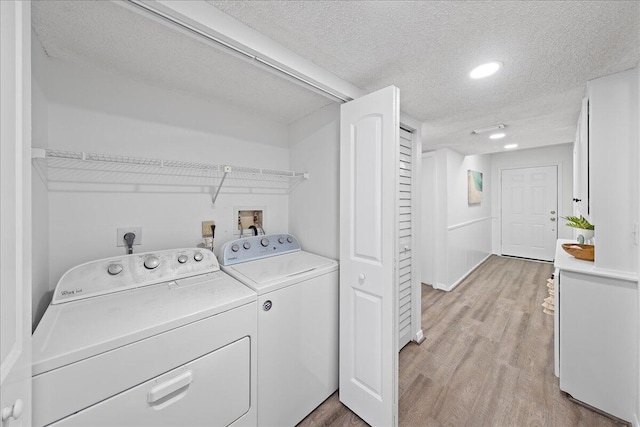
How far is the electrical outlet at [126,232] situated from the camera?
1436 mm

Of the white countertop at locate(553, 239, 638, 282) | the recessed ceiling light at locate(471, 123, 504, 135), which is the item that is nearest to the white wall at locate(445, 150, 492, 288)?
the recessed ceiling light at locate(471, 123, 504, 135)

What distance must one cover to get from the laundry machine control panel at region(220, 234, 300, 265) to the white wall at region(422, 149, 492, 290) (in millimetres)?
2395

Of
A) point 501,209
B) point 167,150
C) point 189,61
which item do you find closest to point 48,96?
point 167,150

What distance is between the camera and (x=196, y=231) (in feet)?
5.69

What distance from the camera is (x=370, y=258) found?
4.74 feet

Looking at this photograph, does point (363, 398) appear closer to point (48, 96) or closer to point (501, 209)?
point (48, 96)

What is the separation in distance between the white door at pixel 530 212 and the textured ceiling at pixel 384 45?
3773mm

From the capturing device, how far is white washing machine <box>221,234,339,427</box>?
50.3 inches

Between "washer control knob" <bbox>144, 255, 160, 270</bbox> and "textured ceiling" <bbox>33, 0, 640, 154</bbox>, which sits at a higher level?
"textured ceiling" <bbox>33, 0, 640, 154</bbox>

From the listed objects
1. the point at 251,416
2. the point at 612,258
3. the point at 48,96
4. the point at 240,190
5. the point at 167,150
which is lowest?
the point at 251,416

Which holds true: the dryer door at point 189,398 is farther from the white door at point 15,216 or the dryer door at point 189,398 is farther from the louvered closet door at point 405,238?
the louvered closet door at point 405,238

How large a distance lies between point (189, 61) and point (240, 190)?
36.4 inches

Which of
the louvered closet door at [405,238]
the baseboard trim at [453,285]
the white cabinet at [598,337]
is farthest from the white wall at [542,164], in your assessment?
the louvered closet door at [405,238]

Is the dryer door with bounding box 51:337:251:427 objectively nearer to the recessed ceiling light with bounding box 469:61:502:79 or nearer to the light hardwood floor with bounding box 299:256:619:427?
the light hardwood floor with bounding box 299:256:619:427
